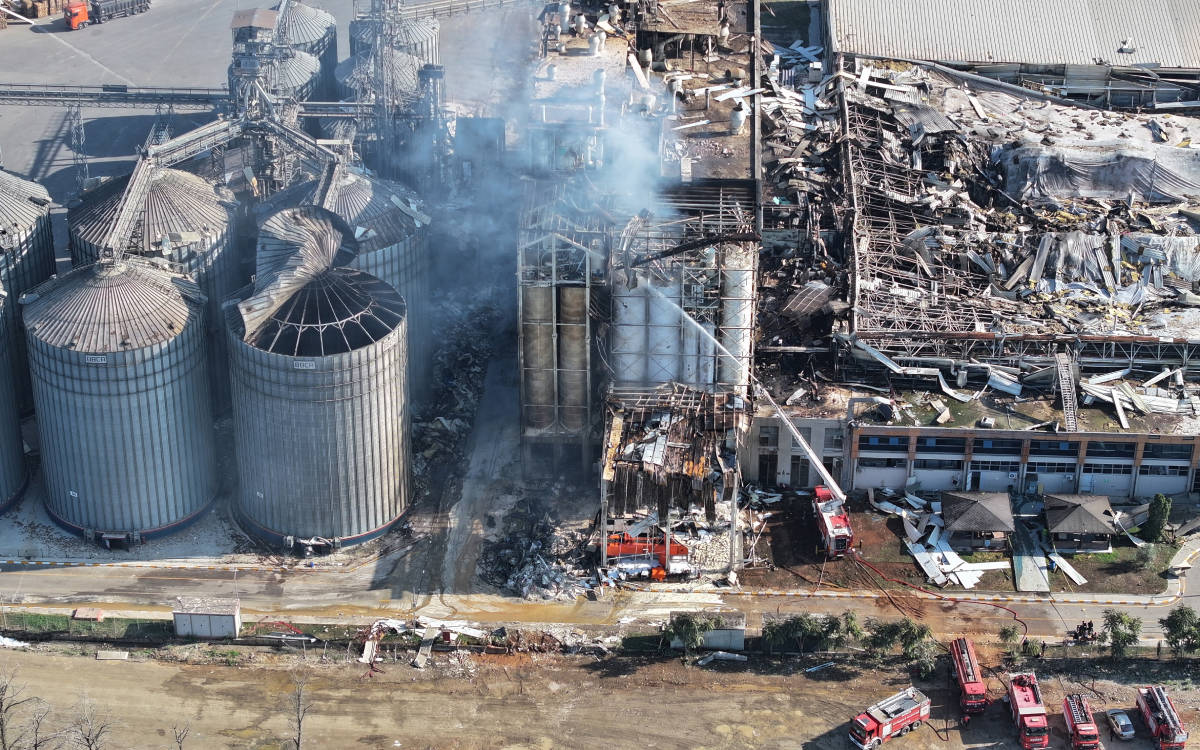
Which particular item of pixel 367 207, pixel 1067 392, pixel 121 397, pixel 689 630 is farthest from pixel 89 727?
pixel 1067 392

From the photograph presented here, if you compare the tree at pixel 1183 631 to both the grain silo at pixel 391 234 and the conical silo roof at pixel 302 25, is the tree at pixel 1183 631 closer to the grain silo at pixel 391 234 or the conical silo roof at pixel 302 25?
the grain silo at pixel 391 234

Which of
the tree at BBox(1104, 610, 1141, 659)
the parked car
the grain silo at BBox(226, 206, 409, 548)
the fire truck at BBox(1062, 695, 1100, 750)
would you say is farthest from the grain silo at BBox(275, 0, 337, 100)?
the parked car

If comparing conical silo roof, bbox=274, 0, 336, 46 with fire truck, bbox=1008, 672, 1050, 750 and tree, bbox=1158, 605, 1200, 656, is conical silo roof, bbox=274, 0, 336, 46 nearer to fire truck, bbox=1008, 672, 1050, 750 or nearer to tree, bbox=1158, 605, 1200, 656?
fire truck, bbox=1008, 672, 1050, 750

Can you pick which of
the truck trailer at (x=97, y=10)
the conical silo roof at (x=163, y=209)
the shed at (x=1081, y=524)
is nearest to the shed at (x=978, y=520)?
the shed at (x=1081, y=524)

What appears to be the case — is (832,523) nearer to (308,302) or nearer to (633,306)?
(633,306)

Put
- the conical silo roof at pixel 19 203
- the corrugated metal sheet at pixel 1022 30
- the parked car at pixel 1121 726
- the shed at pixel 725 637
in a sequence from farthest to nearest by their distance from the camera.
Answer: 1. the corrugated metal sheet at pixel 1022 30
2. the conical silo roof at pixel 19 203
3. the shed at pixel 725 637
4. the parked car at pixel 1121 726

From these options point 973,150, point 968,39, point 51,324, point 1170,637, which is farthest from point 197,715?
point 968,39
